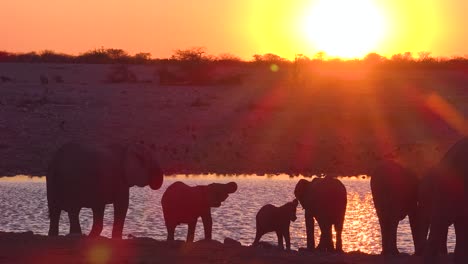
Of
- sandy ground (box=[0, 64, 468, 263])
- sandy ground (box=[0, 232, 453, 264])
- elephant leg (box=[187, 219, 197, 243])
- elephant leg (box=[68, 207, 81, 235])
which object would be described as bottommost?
sandy ground (box=[0, 232, 453, 264])

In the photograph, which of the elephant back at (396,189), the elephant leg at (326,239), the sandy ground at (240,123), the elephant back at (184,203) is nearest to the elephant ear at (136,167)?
the elephant back at (184,203)

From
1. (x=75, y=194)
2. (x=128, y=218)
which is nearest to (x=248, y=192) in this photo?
(x=128, y=218)

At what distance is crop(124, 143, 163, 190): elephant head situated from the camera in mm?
13773

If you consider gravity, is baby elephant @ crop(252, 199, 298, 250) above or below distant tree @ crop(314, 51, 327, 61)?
below

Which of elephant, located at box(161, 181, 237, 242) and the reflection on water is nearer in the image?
elephant, located at box(161, 181, 237, 242)

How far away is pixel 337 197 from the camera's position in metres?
14.1

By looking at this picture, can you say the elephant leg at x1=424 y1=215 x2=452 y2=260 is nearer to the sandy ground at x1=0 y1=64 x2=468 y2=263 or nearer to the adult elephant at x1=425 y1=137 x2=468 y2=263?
the adult elephant at x1=425 y1=137 x2=468 y2=263

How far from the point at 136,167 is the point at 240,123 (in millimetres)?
22387

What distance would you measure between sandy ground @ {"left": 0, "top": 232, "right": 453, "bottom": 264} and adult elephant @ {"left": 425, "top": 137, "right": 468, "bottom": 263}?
1.16 m

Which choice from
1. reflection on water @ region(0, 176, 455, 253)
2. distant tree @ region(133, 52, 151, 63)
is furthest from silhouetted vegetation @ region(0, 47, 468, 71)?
reflection on water @ region(0, 176, 455, 253)

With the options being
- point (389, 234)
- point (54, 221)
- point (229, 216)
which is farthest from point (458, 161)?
point (229, 216)

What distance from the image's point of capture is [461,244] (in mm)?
10555

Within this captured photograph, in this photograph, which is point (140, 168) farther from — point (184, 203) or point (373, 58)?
point (373, 58)

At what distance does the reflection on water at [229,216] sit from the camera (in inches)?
663
